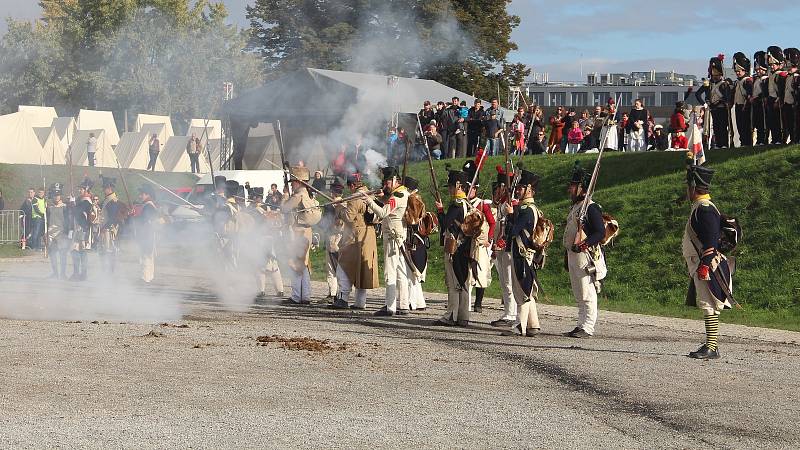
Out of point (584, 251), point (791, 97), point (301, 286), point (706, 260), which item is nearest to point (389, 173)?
point (301, 286)

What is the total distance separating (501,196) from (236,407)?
27.5 feet

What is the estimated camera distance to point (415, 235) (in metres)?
16.9

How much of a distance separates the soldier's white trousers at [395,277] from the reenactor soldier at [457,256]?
1396mm

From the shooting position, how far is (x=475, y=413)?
30.3 ft

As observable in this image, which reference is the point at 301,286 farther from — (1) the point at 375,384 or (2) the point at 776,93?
(2) the point at 776,93

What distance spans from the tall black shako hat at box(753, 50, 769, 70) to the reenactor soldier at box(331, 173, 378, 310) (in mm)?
11489

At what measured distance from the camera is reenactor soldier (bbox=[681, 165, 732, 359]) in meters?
12.4

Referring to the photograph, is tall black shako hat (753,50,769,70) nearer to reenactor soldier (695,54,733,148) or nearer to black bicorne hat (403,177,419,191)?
reenactor soldier (695,54,733,148)

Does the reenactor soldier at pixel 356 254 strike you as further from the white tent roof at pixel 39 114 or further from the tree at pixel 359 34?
the white tent roof at pixel 39 114

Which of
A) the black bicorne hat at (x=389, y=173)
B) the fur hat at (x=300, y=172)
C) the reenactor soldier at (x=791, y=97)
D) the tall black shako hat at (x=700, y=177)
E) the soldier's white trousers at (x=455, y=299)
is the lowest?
the soldier's white trousers at (x=455, y=299)

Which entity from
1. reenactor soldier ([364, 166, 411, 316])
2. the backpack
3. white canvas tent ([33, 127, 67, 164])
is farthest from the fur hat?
white canvas tent ([33, 127, 67, 164])

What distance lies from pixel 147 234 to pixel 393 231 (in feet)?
22.1

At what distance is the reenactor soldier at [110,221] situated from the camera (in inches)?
882

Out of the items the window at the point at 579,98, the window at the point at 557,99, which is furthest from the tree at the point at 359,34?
the window at the point at 557,99
